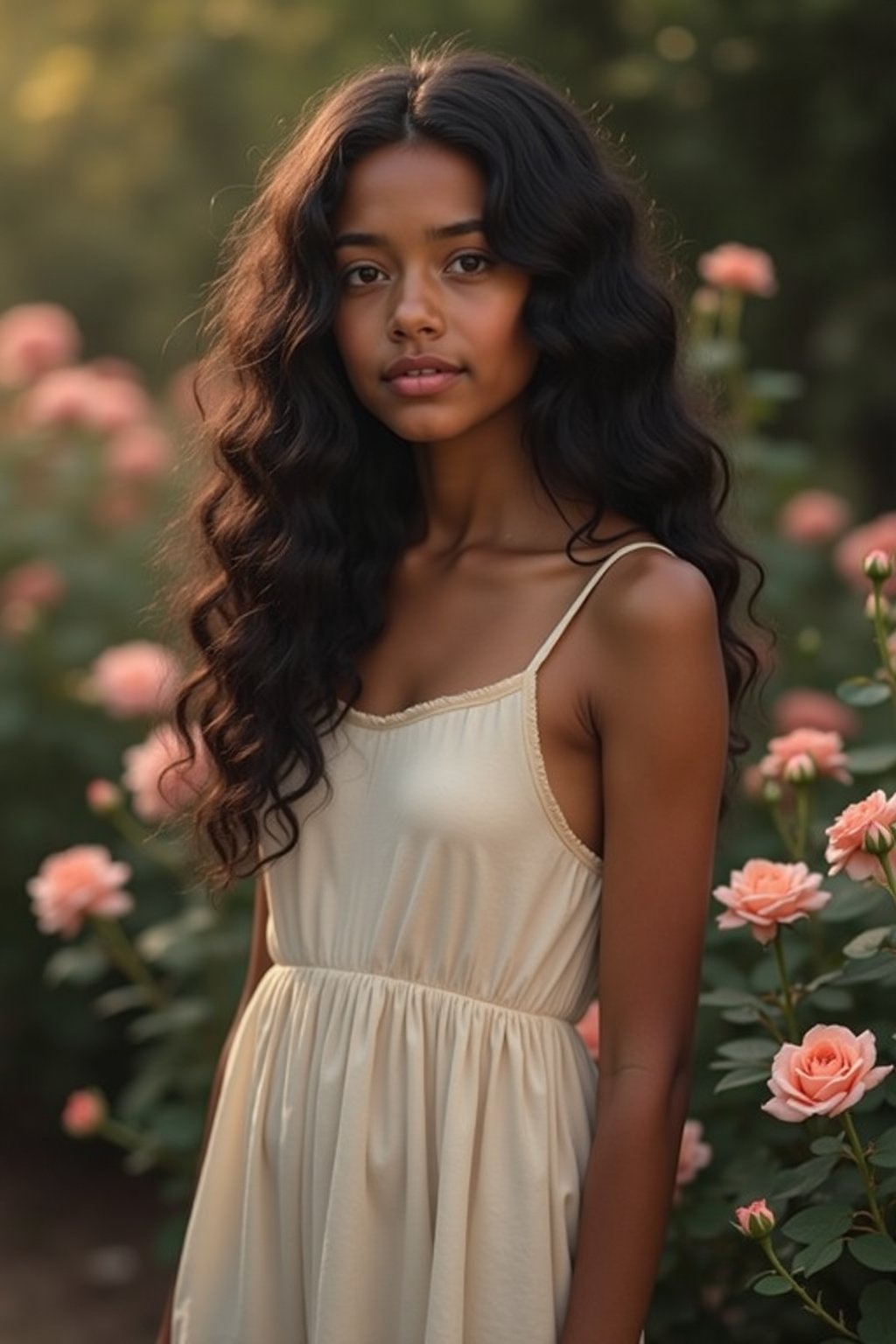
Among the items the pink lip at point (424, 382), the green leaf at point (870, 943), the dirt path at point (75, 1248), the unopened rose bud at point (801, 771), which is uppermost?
the pink lip at point (424, 382)

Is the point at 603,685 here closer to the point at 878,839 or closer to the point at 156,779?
the point at 878,839

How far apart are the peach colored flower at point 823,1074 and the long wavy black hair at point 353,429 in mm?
486

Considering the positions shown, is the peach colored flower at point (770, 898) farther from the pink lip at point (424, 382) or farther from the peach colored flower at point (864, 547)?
the peach colored flower at point (864, 547)

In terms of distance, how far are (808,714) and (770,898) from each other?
5.38 feet

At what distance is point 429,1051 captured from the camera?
2.13 metres

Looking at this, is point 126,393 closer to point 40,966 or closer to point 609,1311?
point 40,966

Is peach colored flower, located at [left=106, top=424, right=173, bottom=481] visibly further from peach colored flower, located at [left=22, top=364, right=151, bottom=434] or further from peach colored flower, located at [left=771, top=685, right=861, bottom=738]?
peach colored flower, located at [left=771, top=685, right=861, bottom=738]

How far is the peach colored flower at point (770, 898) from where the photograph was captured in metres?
2.13

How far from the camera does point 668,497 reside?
2160mm

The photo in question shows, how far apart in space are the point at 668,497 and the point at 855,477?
5176mm

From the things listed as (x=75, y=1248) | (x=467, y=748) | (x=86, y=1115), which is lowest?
(x=75, y=1248)

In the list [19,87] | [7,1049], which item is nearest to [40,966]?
[7,1049]

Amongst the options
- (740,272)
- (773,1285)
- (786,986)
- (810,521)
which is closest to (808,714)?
(810,521)

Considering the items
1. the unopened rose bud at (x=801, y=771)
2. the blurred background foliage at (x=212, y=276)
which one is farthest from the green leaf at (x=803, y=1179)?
the unopened rose bud at (x=801, y=771)
